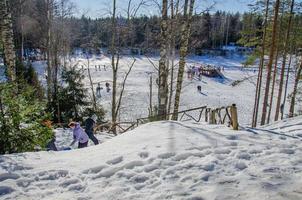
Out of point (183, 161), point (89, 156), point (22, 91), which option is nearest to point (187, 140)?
point (183, 161)

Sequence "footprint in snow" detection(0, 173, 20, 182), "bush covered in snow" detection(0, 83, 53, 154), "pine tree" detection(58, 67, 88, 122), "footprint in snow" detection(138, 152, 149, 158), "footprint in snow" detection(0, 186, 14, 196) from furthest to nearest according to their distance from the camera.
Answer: "pine tree" detection(58, 67, 88, 122), "bush covered in snow" detection(0, 83, 53, 154), "footprint in snow" detection(138, 152, 149, 158), "footprint in snow" detection(0, 173, 20, 182), "footprint in snow" detection(0, 186, 14, 196)

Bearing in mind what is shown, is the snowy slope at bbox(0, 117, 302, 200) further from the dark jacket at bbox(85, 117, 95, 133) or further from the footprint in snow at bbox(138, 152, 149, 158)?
the dark jacket at bbox(85, 117, 95, 133)

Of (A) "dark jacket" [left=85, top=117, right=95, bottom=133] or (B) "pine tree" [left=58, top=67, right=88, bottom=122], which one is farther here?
(B) "pine tree" [left=58, top=67, right=88, bottom=122]

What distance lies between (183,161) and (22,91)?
4.99 meters

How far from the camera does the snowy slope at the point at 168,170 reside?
421 centimetres

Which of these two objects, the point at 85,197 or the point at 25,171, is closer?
the point at 85,197

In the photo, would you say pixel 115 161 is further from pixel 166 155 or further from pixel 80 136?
pixel 80 136

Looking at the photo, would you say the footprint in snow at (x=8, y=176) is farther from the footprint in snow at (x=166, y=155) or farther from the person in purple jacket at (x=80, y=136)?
the person in purple jacket at (x=80, y=136)

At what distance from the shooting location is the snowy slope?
421cm

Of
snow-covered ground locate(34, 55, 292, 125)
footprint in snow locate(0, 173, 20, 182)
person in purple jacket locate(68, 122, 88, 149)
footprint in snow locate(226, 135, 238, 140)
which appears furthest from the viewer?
snow-covered ground locate(34, 55, 292, 125)

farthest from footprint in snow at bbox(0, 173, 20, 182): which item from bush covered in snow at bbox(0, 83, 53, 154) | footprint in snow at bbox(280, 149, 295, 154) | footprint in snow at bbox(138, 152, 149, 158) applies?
footprint in snow at bbox(280, 149, 295, 154)

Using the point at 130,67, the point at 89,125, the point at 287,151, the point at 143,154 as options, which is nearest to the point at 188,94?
the point at 130,67

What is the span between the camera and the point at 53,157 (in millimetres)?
6023

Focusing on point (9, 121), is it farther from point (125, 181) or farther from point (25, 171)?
point (125, 181)
